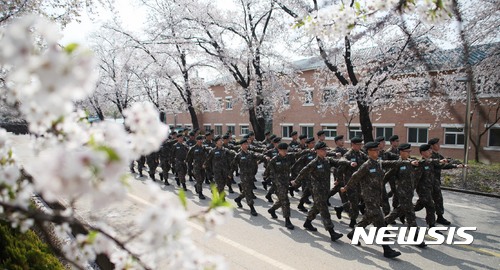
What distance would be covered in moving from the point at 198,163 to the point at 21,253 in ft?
23.7

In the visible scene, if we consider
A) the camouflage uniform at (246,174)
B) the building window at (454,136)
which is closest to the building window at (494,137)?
the building window at (454,136)

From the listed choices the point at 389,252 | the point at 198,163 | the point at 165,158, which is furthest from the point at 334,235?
the point at 165,158

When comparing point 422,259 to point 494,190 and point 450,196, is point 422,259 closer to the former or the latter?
point 450,196

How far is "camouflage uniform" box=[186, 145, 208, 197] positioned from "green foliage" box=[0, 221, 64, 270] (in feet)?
20.9

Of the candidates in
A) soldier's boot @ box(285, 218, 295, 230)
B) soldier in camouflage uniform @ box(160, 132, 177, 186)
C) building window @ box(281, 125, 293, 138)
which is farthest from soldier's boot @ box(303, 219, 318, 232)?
building window @ box(281, 125, 293, 138)

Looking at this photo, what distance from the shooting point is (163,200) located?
137cm

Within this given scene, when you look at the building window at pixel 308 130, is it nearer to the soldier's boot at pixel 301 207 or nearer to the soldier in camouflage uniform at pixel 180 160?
the soldier in camouflage uniform at pixel 180 160

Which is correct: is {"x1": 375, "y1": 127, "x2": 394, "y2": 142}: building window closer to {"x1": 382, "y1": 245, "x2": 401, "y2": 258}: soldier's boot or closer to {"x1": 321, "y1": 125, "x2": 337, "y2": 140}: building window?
{"x1": 321, "y1": 125, "x2": 337, "y2": 140}: building window

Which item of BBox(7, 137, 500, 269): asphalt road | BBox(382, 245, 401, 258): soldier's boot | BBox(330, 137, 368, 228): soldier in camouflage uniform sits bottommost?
BBox(7, 137, 500, 269): asphalt road

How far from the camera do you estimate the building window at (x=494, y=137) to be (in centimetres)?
1992

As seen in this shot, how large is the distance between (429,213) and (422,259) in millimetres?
1837

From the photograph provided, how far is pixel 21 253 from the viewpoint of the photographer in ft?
13.1

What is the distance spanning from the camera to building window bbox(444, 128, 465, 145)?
21188mm

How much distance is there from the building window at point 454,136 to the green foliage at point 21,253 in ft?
77.7
